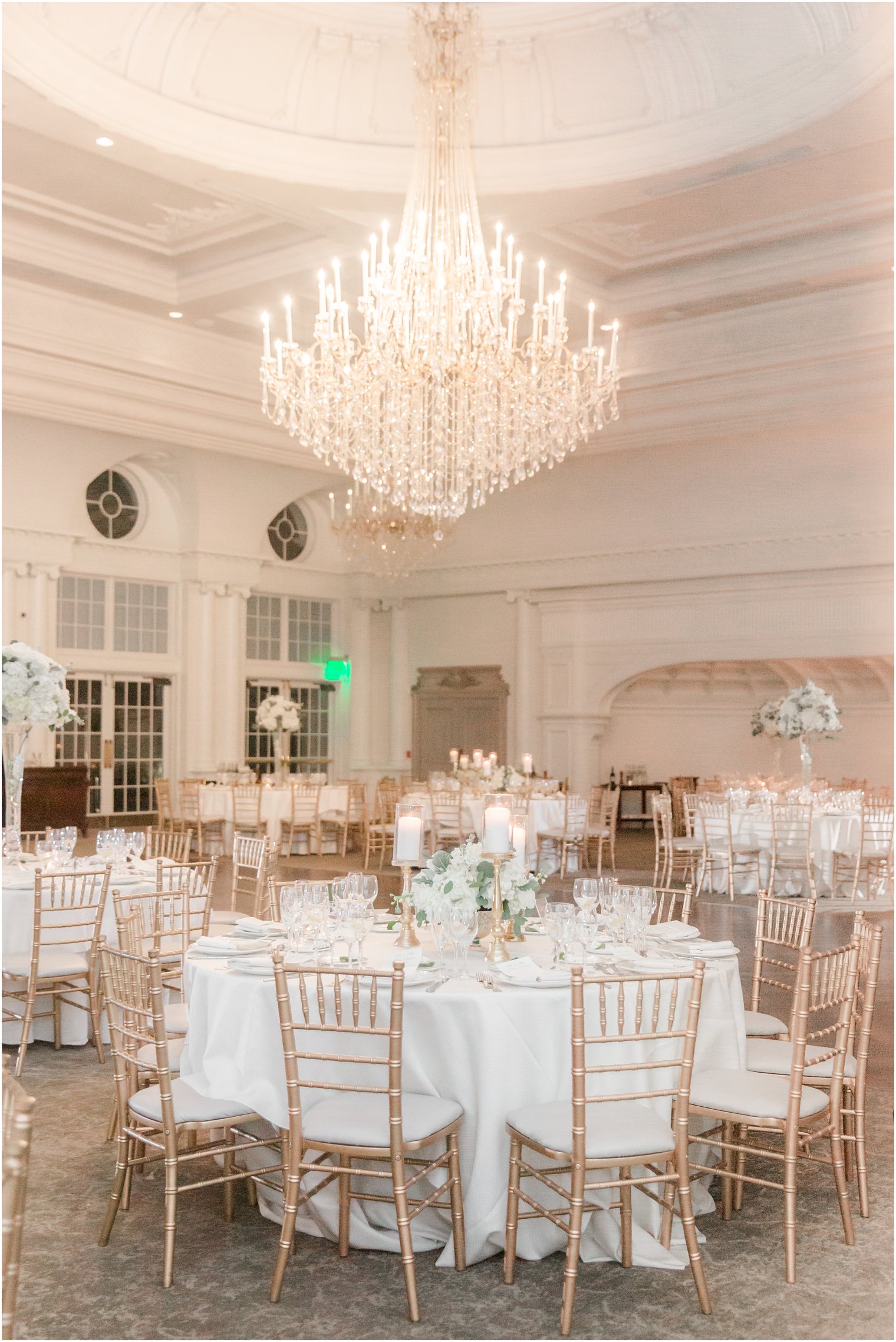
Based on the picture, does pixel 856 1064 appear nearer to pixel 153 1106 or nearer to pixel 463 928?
pixel 463 928

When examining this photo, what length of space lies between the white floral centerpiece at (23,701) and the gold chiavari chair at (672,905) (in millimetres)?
3518

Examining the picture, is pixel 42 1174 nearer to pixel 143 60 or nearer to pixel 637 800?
pixel 143 60

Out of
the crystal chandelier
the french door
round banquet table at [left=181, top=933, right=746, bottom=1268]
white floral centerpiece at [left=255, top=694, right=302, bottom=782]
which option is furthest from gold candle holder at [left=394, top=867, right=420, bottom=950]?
the french door

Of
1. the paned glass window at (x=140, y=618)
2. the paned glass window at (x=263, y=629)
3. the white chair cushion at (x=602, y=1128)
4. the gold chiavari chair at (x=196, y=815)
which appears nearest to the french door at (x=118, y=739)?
the paned glass window at (x=140, y=618)

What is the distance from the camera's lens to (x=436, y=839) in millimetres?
13383

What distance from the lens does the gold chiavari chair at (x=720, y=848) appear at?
12.1 metres

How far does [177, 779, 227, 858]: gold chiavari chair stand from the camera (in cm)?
1451

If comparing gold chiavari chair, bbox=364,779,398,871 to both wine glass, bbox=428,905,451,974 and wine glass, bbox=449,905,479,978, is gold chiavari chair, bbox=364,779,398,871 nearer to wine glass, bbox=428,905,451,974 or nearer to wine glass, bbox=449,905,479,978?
wine glass, bbox=428,905,451,974

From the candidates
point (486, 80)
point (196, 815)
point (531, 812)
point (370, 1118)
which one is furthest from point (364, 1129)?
point (196, 815)

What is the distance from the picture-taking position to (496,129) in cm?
953

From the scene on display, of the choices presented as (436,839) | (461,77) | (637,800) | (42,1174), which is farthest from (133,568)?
(42,1174)

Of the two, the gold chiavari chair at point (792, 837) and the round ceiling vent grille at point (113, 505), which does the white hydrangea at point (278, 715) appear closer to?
the round ceiling vent grille at point (113, 505)

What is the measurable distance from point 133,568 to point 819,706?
920 centimetres

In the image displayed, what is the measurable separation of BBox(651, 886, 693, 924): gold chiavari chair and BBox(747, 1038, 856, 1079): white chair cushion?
2.24 ft
